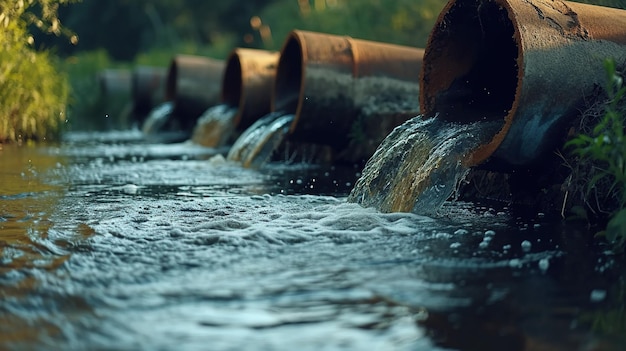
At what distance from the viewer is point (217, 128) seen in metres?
9.98

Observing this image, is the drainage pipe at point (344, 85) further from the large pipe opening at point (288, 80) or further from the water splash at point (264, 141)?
the large pipe opening at point (288, 80)

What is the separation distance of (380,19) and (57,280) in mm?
9880

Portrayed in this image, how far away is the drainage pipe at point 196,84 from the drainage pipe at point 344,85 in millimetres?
5141

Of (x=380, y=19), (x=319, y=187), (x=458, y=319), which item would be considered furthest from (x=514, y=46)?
(x=380, y=19)

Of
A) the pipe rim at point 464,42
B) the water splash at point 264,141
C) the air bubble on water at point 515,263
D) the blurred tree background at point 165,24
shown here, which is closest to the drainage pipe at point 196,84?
the water splash at point 264,141

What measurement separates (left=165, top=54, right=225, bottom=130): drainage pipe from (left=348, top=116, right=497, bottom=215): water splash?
24.8ft

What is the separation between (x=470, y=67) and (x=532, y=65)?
114cm

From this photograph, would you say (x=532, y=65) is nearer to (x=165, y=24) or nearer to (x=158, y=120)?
(x=158, y=120)

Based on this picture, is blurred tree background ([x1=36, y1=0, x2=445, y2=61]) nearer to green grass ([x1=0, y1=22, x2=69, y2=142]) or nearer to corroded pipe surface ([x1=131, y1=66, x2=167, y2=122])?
corroded pipe surface ([x1=131, y1=66, x2=167, y2=122])

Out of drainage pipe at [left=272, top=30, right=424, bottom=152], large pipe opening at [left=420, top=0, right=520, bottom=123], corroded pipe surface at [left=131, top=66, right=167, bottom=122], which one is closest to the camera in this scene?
large pipe opening at [left=420, top=0, right=520, bottom=123]

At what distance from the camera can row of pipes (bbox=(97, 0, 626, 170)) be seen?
3832 millimetres

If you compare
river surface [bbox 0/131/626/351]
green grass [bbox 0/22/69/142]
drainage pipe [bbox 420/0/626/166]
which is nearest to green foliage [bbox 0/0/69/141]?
green grass [bbox 0/22/69/142]

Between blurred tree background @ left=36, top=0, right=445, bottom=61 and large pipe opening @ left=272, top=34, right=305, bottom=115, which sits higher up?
large pipe opening @ left=272, top=34, right=305, bottom=115

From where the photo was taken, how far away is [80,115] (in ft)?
57.3
